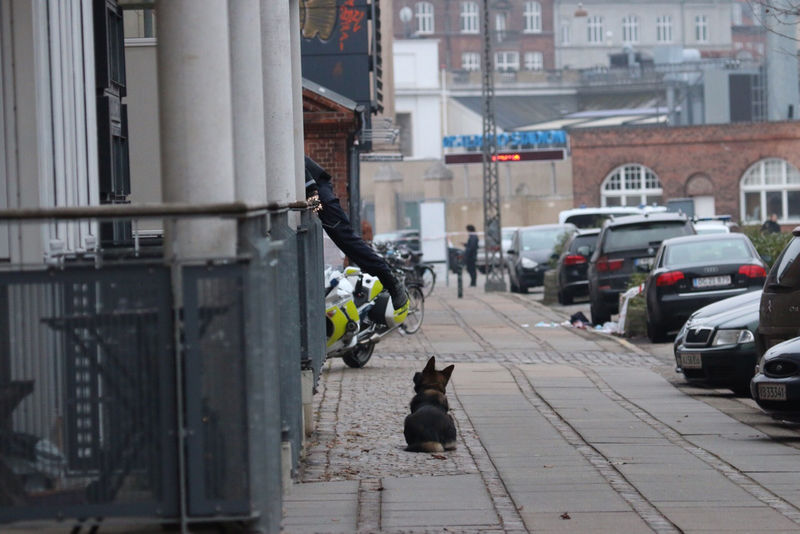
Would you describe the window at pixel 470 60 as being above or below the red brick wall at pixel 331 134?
above

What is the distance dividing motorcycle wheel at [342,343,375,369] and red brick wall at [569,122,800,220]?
55.9 metres

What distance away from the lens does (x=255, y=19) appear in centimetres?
878

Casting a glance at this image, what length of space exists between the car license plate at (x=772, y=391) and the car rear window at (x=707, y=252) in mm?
9136

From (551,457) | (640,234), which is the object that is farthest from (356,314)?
(640,234)

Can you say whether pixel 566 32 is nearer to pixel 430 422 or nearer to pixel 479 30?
pixel 479 30

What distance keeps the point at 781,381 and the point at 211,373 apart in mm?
→ 6572

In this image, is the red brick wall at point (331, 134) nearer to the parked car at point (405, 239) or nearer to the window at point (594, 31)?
the parked car at point (405, 239)

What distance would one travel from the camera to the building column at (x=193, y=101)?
6207mm

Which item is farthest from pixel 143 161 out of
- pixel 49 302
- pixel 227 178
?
pixel 49 302

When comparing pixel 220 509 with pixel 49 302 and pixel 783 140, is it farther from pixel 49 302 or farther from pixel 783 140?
pixel 783 140

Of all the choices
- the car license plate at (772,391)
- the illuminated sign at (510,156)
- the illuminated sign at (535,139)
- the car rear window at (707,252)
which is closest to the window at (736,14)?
the illuminated sign at (535,139)

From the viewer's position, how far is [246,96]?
8859 mm

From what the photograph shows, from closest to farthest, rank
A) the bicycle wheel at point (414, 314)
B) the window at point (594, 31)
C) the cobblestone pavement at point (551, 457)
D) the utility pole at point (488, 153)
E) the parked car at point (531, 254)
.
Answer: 1. the cobblestone pavement at point (551, 457)
2. the bicycle wheel at point (414, 314)
3. the parked car at point (531, 254)
4. the utility pole at point (488, 153)
5. the window at point (594, 31)

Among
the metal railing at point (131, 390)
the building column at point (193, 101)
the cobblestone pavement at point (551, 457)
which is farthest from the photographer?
the cobblestone pavement at point (551, 457)
